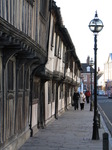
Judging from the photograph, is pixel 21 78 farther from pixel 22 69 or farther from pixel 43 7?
pixel 43 7

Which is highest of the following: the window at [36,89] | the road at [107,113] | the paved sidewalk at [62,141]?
the window at [36,89]

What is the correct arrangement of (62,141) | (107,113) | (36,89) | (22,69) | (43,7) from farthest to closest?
(107,113) < (36,89) < (43,7) < (62,141) < (22,69)

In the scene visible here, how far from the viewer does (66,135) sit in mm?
16172

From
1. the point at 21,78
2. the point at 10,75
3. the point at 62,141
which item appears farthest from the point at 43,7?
the point at 10,75

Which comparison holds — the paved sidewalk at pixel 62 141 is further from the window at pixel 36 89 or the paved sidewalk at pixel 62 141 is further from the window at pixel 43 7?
the window at pixel 43 7

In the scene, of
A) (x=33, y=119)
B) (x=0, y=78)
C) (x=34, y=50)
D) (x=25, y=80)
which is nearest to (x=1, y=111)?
(x=0, y=78)

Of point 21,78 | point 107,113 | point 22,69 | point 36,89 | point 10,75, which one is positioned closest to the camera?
point 10,75

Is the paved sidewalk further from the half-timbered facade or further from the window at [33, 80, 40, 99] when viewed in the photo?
the window at [33, 80, 40, 99]

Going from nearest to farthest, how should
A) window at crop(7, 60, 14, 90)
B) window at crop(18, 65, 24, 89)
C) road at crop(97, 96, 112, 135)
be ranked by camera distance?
window at crop(7, 60, 14, 90)
window at crop(18, 65, 24, 89)
road at crop(97, 96, 112, 135)

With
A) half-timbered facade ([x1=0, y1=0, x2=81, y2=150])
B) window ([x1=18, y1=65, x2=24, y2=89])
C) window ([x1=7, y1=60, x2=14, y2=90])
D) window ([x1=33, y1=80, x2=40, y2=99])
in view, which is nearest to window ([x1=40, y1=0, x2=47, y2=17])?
half-timbered facade ([x1=0, y1=0, x2=81, y2=150])

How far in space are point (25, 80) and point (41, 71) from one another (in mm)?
2657

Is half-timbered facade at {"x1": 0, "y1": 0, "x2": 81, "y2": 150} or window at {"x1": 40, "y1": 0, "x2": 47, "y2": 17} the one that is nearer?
half-timbered facade at {"x1": 0, "y1": 0, "x2": 81, "y2": 150}

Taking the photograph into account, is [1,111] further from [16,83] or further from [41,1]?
[41,1]

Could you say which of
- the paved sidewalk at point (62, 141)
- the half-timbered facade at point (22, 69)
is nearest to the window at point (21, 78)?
the half-timbered facade at point (22, 69)
